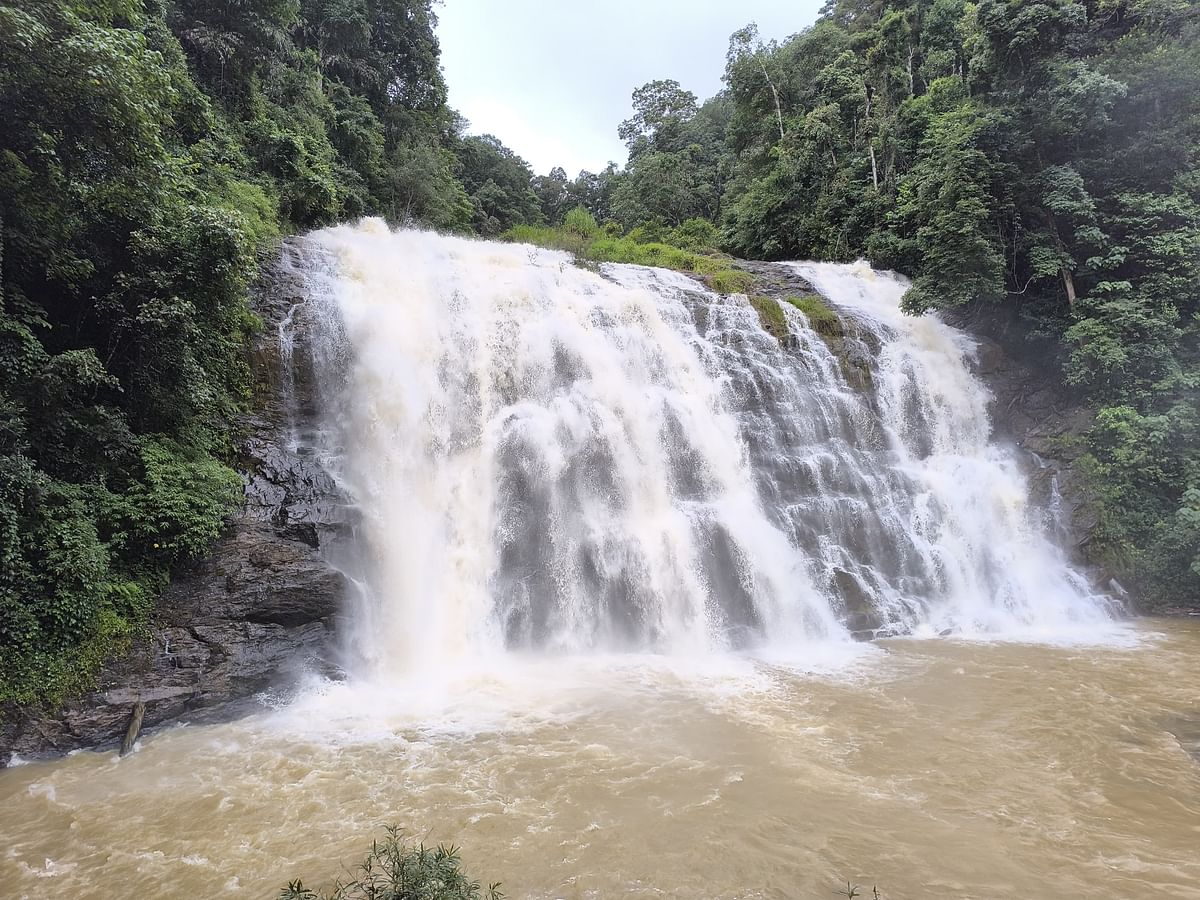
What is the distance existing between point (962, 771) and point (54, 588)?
9622mm

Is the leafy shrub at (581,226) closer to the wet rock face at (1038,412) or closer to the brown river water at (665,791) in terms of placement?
the wet rock face at (1038,412)

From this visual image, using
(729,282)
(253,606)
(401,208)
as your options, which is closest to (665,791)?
(253,606)

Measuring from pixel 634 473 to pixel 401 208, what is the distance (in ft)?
50.3

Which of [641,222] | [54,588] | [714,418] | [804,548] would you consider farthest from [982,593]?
[641,222]

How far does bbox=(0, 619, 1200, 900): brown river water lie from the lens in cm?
471

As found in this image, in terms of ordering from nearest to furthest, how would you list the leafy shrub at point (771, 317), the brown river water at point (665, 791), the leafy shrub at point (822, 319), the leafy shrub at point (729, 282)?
the brown river water at point (665, 791) → the leafy shrub at point (771, 317) → the leafy shrub at point (822, 319) → the leafy shrub at point (729, 282)

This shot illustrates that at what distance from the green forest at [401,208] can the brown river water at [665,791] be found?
2499 millimetres

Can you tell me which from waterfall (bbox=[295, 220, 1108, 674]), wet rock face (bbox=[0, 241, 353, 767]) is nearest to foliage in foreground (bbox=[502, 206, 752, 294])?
waterfall (bbox=[295, 220, 1108, 674])

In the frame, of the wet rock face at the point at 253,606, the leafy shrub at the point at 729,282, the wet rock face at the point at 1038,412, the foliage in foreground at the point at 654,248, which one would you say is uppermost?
the foliage in foreground at the point at 654,248

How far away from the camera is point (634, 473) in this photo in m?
12.0

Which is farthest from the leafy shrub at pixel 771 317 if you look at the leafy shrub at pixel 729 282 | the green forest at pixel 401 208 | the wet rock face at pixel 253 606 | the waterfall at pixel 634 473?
the wet rock face at pixel 253 606

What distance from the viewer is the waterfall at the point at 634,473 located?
1027 cm

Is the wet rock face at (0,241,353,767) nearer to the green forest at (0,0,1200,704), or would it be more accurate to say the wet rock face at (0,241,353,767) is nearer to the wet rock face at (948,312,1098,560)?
the green forest at (0,0,1200,704)

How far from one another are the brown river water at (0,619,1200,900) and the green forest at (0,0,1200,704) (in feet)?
8.20
